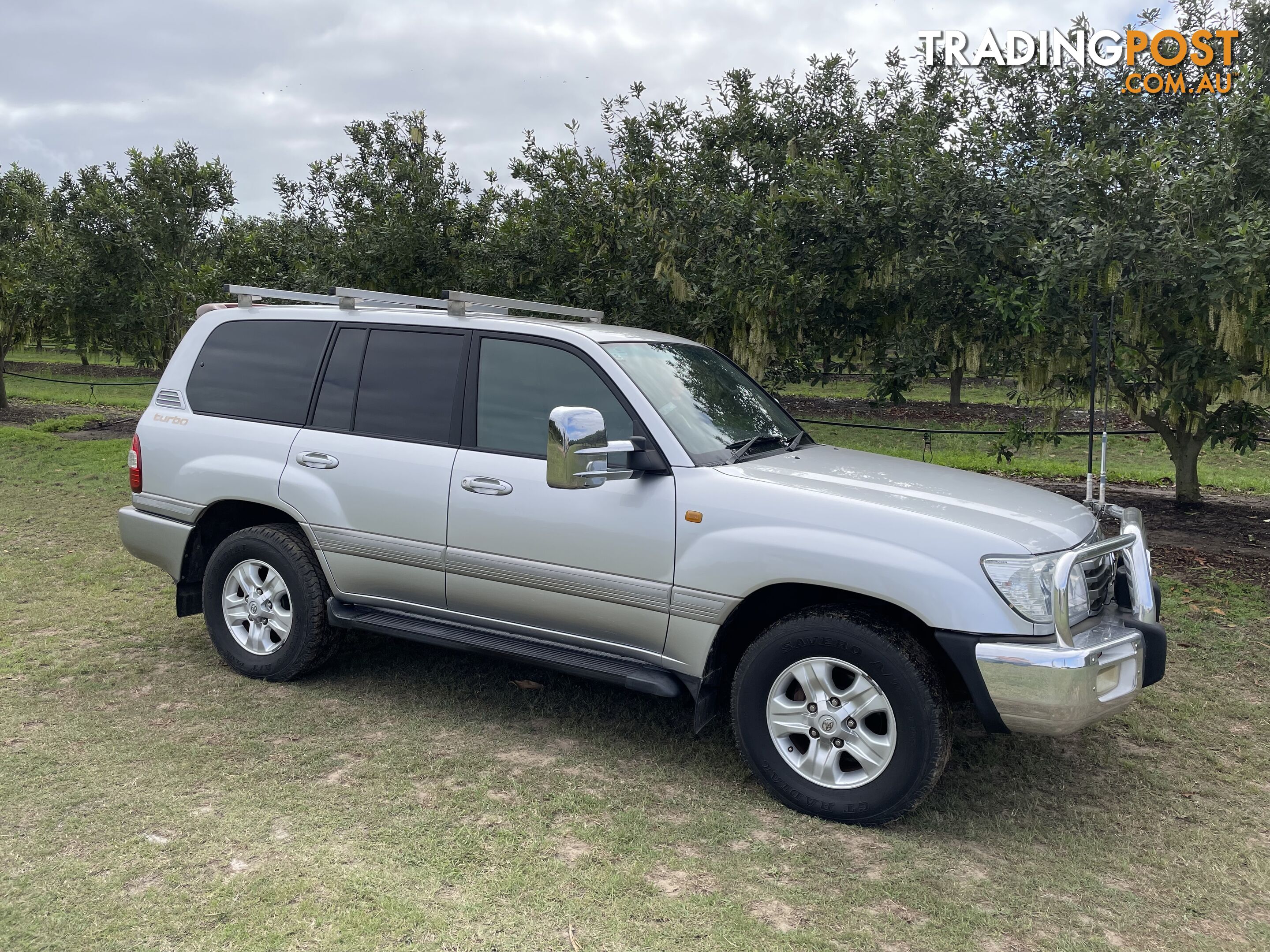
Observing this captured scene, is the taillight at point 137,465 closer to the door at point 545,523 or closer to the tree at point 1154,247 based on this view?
the door at point 545,523

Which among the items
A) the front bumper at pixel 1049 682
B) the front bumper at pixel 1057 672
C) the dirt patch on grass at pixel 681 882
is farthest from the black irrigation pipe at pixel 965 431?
the dirt patch on grass at pixel 681 882

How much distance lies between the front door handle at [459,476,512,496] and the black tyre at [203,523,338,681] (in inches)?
43.3

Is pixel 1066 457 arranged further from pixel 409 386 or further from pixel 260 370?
pixel 260 370

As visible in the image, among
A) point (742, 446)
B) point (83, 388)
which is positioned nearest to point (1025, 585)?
point (742, 446)

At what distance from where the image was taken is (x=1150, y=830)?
3.94 metres

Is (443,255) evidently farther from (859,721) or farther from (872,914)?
(872,914)

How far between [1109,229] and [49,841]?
6.98 meters

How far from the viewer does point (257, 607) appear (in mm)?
5316

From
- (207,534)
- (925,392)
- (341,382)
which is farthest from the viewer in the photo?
(925,392)

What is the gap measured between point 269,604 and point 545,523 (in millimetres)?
1803

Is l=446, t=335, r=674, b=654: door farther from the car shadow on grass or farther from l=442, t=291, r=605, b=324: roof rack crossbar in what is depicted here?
Result: the car shadow on grass

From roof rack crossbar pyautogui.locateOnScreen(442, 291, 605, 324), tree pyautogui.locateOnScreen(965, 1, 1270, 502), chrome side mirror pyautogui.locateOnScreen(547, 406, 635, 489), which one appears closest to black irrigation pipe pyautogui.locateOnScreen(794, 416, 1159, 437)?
tree pyautogui.locateOnScreen(965, 1, 1270, 502)

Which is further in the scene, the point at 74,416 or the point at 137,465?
the point at 74,416

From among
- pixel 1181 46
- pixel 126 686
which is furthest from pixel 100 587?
pixel 1181 46
